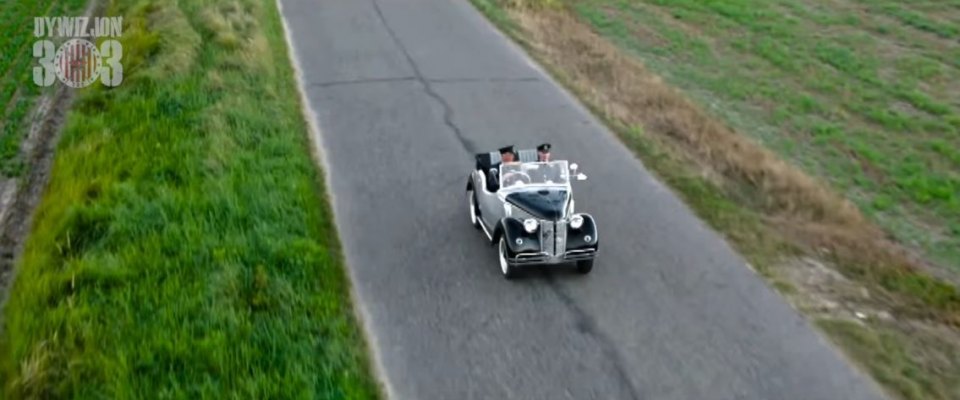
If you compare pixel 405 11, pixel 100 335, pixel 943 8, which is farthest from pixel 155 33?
pixel 943 8

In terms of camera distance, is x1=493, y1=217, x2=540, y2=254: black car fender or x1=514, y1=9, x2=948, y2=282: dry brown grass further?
x1=514, y1=9, x2=948, y2=282: dry brown grass

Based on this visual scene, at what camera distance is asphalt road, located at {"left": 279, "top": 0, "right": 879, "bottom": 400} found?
9516 millimetres

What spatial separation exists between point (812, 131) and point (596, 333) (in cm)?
948

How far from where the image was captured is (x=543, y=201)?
37.1 feet

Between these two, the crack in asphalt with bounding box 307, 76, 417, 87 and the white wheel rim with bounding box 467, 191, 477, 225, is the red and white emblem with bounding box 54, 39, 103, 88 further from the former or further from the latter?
the white wheel rim with bounding box 467, 191, 477, 225

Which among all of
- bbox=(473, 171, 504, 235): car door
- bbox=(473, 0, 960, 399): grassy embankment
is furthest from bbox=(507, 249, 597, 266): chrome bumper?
bbox=(473, 0, 960, 399): grassy embankment

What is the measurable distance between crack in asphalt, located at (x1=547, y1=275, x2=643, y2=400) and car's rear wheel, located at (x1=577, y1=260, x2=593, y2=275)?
0.34 metres

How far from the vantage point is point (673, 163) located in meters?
15.0

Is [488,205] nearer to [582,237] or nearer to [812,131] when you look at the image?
[582,237]

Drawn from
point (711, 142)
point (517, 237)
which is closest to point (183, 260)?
point (517, 237)

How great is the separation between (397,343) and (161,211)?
13.2ft

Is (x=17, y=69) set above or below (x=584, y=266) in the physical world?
below

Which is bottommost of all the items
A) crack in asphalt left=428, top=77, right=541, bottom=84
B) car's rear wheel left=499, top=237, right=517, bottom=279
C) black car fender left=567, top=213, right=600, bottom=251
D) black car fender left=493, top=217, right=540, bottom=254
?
crack in asphalt left=428, top=77, right=541, bottom=84

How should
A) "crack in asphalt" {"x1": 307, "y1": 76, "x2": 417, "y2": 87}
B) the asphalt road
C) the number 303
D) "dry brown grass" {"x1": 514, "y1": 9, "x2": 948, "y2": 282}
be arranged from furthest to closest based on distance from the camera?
1. "crack in asphalt" {"x1": 307, "y1": 76, "x2": 417, "y2": 87}
2. the number 303
3. "dry brown grass" {"x1": 514, "y1": 9, "x2": 948, "y2": 282}
4. the asphalt road
